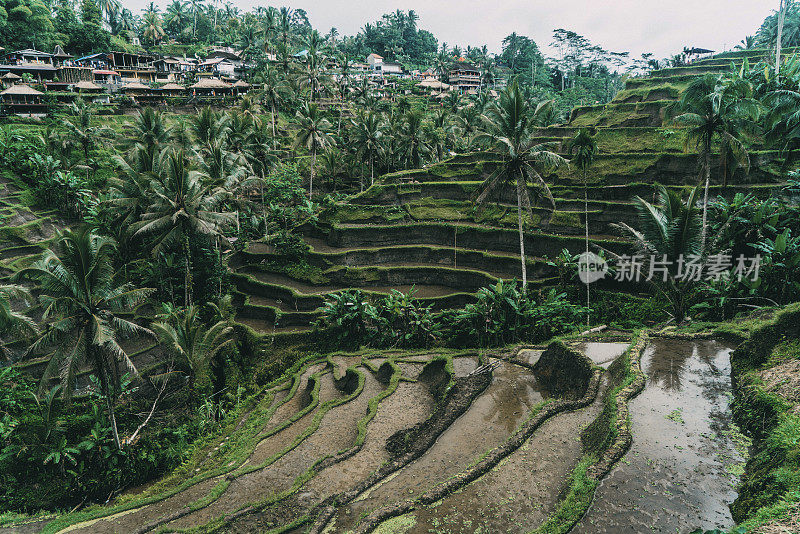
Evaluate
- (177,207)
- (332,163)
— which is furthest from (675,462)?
(332,163)

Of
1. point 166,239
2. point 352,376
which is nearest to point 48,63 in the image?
point 166,239

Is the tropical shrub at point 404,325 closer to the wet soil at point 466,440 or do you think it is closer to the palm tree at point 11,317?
the wet soil at point 466,440

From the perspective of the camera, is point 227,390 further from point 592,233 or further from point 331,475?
point 592,233

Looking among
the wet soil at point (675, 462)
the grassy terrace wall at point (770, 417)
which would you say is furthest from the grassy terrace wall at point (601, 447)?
the grassy terrace wall at point (770, 417)

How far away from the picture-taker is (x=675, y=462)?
309 inches

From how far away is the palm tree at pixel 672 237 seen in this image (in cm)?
1406

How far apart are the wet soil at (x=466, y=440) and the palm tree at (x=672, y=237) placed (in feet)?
19.2

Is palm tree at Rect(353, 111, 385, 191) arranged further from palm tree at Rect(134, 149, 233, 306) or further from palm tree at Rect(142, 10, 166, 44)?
palm tree at Rect(142, 10, 166, 44)

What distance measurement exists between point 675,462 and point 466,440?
447cm

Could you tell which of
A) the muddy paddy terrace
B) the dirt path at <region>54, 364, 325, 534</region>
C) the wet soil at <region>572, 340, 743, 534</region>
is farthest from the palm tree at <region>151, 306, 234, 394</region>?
the wet soil at <region>572, 340, 743, 534</region>

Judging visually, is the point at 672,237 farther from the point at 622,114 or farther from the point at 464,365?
the point at 622,114

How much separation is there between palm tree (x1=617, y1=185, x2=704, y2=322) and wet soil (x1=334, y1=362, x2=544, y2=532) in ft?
19.2

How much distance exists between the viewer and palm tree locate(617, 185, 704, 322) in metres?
14.1

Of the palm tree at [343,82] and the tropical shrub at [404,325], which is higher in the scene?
the palm tree at [343,82]
